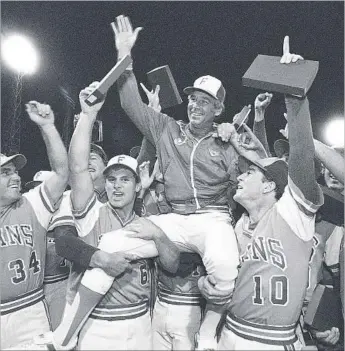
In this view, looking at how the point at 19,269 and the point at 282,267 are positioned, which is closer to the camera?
the point at 282,267

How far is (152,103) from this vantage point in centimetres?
354

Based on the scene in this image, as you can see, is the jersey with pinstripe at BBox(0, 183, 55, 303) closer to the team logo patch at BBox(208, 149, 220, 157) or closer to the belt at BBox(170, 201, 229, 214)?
the belt at BBox(170, 201, 229, 214)

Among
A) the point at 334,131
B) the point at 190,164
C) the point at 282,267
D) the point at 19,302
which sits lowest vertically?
the point at 19,302

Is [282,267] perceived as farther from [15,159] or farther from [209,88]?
[15,159]

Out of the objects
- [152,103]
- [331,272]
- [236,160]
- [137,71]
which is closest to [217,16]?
[137,71]

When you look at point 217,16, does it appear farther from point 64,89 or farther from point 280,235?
point 280,235

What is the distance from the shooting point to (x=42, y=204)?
299cm

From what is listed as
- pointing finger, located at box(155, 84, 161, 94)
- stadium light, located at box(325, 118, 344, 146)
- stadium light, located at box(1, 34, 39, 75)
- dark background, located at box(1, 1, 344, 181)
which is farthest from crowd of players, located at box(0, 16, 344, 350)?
stadium light, located at box(325, 118, 344, 146)

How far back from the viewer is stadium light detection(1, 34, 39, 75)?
6320 mm

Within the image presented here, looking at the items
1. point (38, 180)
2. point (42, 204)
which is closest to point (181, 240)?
point (42, 204)

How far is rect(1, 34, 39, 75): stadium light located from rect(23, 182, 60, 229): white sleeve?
398 cm

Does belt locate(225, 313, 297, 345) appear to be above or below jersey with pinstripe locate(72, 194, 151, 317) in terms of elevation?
below

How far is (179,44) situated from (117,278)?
4.79m

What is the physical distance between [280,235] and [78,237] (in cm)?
122
